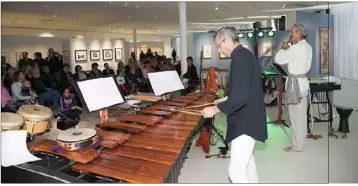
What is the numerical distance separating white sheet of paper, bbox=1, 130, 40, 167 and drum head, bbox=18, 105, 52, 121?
0.74 meters

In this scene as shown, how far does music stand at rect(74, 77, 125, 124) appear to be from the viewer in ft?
8.44

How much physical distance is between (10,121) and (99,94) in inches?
28.3

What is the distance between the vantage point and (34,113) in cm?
310

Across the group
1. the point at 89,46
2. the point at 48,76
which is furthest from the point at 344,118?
the point at 89,46

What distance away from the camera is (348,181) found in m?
3.13

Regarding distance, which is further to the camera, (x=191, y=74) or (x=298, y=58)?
(x=191, y=74)

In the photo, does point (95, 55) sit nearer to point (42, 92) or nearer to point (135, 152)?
point (42, 92)

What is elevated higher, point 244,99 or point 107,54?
point 107,54

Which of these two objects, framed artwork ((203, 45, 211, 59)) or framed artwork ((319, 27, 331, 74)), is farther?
framed artwork ((203, 45, 211, 59))

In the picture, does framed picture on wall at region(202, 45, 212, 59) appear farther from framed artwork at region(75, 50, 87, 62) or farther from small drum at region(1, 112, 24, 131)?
small drum at region(1, 112, 24, 131)

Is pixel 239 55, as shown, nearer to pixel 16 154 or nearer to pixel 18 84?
pixel 16 154

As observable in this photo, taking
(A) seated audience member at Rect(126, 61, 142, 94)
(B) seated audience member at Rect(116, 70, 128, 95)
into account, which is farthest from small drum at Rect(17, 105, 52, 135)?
(A) seated audience member at Rect(126, 61, 142, 94)

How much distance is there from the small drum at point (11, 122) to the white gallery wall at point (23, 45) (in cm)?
909

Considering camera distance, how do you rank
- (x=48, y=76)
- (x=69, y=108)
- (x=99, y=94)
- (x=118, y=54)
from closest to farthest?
(x=99, y=94) → (x=69, y=108) → (x=48, y=76) → (x=118, y=54)
